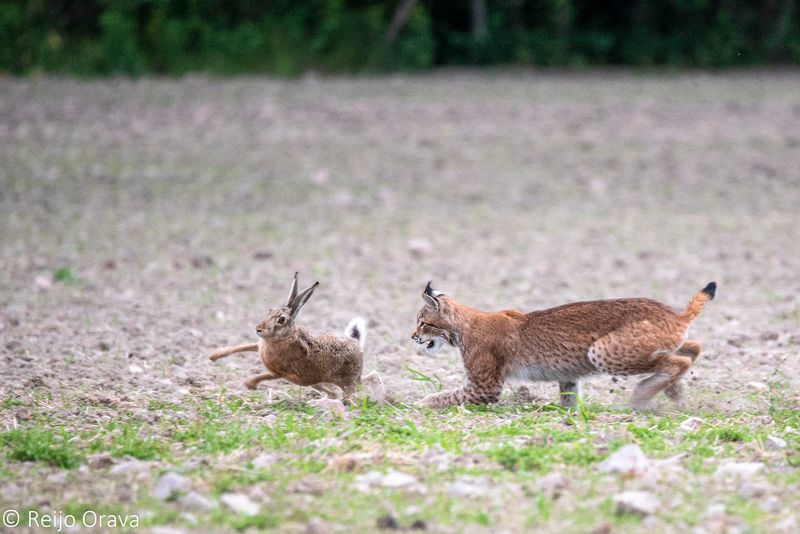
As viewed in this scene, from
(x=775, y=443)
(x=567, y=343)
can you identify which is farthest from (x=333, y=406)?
(x=775, y=443)

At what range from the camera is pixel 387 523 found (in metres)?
4.99

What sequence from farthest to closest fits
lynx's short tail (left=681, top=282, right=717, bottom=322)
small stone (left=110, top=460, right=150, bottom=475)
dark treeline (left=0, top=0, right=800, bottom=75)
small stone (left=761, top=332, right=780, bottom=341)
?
dark treeline (left=0, top=0, right=800, bottom=75) → small stone (left=761, top=332, right=780, bottom=341) → lynx's short tail (left=681, top=282, right=717, bottom=322) → small stone (left=110, top=460, right=150, bottom=475)

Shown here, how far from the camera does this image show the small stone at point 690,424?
21.0 feet

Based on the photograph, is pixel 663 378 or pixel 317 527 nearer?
pixel 317 527

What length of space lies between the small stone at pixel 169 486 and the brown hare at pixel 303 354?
1.48 meters

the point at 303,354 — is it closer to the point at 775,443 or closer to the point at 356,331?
the point at 356,331

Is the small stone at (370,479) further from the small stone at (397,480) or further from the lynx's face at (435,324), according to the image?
the lynx's face at (435,324)

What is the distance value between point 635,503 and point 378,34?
21550 mm

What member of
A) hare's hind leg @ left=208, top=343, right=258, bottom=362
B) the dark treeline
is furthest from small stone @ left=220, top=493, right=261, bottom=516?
the dark treeline

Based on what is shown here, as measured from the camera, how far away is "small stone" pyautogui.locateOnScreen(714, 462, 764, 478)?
5570 mm

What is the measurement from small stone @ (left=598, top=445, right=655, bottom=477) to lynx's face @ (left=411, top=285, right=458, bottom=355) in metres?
1.97

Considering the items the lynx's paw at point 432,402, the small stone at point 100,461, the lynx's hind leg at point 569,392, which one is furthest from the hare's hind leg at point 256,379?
the lynx's hind leg at point 569,392

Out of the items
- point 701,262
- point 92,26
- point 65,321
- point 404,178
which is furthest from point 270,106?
point 65,321

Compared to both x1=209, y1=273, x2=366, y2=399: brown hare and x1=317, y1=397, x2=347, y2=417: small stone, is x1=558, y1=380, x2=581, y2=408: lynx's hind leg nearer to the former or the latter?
x1=209, y1=273, x2=366, y2=399: brown hare
